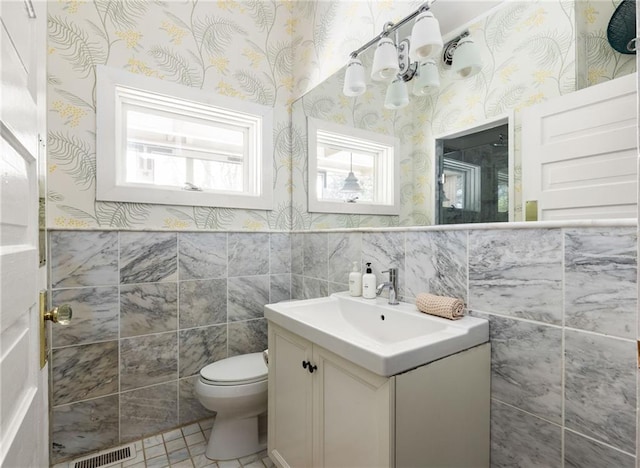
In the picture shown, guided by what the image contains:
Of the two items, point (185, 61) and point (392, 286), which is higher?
point (185, 61)

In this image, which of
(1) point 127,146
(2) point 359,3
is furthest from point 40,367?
(2) point 359,3

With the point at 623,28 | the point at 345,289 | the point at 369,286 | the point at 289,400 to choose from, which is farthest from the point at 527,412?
the point at 623,28

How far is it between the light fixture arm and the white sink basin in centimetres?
127

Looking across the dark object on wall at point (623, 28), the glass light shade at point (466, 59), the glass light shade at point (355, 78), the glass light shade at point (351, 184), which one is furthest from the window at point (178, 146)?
the dark object on wall at point (623, 28)

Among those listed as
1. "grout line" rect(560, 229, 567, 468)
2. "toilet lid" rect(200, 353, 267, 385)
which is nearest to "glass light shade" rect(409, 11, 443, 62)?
"grout line" rect(560, 229, 567, 468)

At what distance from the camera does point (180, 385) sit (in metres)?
1.86

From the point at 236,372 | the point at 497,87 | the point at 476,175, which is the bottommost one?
the point at 236,372

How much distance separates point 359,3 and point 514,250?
1.58 meters

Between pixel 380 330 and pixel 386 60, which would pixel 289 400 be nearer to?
pixel 380 330

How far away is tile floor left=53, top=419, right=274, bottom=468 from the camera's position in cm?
157

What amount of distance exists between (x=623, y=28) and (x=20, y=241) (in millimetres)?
1468

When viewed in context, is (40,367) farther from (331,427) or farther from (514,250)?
(514,250)

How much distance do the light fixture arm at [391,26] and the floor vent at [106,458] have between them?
2406 mm

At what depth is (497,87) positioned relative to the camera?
1.11 meters
